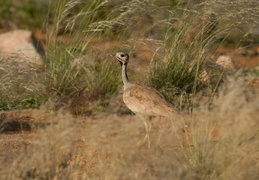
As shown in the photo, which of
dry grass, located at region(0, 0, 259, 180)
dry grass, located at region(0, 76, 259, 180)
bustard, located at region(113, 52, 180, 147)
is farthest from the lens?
bustard, located at region(113, 52, 180, 147)

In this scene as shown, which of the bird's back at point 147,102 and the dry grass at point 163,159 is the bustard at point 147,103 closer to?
the bird's back at point 147,102

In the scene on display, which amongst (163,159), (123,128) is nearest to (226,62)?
(123,128)

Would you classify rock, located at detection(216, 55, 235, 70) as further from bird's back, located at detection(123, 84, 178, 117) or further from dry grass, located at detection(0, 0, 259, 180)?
bird's back, located at detection(123, 84, 178, 117)

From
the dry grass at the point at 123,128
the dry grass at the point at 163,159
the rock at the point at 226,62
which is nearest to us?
the dry grass at the point at 163,159

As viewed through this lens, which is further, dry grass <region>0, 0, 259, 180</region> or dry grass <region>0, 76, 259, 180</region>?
dry grass <region>0, 0, 259, 180</region>

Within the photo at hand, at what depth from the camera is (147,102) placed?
5688 mm

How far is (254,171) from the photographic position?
4219 mm

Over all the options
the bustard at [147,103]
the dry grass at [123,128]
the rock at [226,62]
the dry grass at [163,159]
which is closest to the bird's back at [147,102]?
the bustard at [147,103]

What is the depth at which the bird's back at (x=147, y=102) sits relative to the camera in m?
5.55

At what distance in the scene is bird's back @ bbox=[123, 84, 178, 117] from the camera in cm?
555

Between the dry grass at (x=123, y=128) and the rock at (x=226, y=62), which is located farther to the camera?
the rock at (x=226, y=62)

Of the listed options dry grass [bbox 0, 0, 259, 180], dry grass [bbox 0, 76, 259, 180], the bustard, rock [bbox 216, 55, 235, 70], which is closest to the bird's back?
the bustard

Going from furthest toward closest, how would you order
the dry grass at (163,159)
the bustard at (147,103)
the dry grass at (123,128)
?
the bustard at (147,103), the dry grass at (123,128), the dry grass at (163,159)

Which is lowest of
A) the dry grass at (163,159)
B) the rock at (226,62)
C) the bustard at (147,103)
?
the rock at (226,62)
